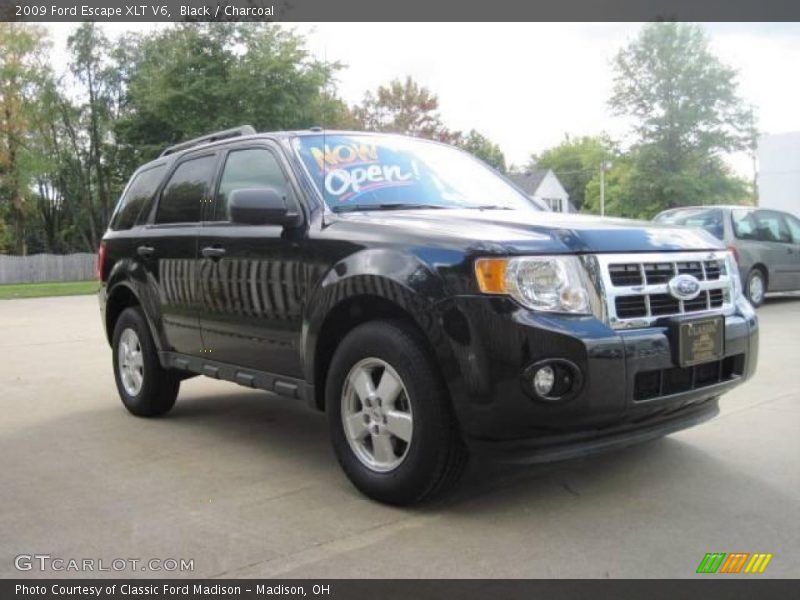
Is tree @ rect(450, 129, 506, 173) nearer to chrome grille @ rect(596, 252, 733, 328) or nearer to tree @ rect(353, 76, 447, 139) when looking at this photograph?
tree @ rect(353, 76, 447, 139)

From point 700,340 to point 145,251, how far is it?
3.79 m

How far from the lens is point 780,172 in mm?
28047

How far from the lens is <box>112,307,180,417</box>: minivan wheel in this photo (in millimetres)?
5695

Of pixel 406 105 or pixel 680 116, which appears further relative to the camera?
pixel 406 105

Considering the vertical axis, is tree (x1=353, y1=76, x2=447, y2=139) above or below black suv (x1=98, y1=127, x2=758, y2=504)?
above

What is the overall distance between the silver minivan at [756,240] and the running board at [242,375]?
29.9ft

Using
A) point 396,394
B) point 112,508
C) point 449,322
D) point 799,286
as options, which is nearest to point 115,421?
point 112,508

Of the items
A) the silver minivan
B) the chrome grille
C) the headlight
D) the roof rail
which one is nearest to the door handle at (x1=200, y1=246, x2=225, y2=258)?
the roof rail

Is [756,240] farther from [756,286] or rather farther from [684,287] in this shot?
[684,287]

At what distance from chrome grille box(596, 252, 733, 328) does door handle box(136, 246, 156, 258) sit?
335 centimetres

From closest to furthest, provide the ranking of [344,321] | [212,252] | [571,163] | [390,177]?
[344,321] → [390,177] → [212,252] → [571,163]

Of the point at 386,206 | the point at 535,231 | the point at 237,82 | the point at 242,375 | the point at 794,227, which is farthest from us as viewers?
the point at 237,82

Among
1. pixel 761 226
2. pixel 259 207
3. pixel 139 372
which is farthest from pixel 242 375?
pixel 761 226

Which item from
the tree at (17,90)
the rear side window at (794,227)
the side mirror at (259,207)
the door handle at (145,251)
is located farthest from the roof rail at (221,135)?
the tree at (17,90)
